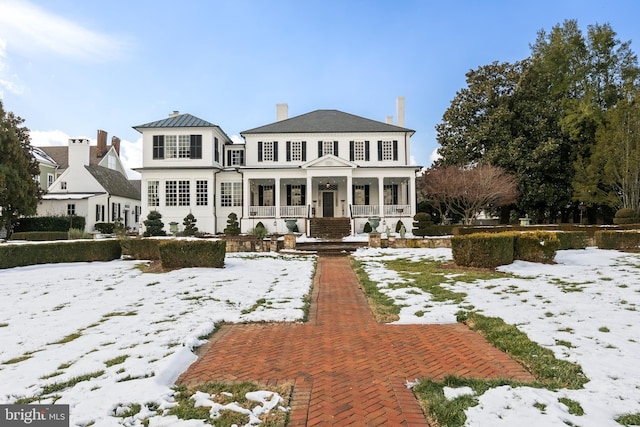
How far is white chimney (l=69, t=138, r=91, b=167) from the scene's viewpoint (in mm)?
31531

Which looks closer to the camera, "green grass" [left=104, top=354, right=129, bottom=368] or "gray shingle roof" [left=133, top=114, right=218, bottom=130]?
"green grass" [left=104, top=354, right=129, bottom=368]

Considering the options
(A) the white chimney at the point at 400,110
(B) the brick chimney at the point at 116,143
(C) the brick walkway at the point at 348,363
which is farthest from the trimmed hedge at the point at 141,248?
(B) the brick chimney at the point at 116,143

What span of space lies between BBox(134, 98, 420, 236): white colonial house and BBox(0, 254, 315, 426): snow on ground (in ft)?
44.3

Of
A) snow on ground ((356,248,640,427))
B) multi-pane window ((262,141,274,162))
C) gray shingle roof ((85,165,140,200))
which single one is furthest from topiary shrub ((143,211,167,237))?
snow on ground ((356,248,640,427))

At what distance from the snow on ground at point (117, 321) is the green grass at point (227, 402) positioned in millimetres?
127

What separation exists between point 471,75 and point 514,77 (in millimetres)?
3171

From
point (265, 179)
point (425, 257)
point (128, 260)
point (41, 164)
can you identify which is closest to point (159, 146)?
point (265, 179)

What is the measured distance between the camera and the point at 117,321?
571 cm

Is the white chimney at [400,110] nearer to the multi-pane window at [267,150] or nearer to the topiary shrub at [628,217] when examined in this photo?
the multi-pane window at [267,150]

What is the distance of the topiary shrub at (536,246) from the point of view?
423 inches

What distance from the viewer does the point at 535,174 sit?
2658 cm

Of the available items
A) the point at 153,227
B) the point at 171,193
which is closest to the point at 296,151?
the point at 171,193

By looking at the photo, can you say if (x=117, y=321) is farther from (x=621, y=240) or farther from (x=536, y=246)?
(x=621, y=240)

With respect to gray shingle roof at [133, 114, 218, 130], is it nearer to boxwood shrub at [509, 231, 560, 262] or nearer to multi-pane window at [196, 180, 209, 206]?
multi-pane window at [196, 180, 209, 206]
